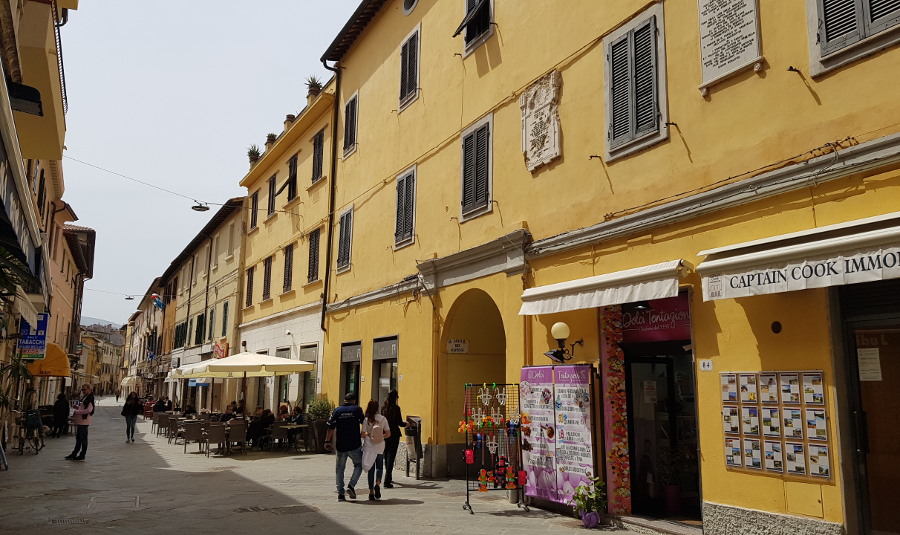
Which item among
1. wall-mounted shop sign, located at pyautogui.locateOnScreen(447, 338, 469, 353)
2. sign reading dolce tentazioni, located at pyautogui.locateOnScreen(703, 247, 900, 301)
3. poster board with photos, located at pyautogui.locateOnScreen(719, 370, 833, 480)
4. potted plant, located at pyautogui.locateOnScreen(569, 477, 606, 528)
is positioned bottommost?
potted plant, located at pyautogui.locateOnScreen(569, 477, 606, 528)

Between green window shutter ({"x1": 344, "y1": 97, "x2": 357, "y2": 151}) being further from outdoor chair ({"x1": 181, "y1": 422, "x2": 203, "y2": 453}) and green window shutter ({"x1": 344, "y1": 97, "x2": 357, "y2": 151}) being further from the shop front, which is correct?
the shop front

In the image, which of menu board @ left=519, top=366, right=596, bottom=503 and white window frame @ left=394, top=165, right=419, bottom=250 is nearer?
menu board @ left=519, top=366, right=596, bottom=503

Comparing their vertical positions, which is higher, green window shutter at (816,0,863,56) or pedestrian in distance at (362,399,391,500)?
green window shutter at (816,0,863,56)

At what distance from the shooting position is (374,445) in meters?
11.1

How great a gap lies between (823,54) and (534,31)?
18.1ft

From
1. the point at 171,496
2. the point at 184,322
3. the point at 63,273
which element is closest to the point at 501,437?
the point at 171,496

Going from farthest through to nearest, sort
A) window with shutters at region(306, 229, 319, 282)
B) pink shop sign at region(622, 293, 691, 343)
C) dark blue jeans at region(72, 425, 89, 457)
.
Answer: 1. window with shutters at region(306, 229, 319, 282)
2. dark blue jeans at region(72, 425, 89, 457)
3. pink shop sign at region(622, 293, 691, 343)

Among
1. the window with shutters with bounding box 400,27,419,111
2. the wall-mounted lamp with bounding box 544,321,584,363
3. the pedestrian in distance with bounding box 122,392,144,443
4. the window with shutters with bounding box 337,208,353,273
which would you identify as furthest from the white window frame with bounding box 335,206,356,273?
the pedestrian in distance with bounding box 122,392,144,443

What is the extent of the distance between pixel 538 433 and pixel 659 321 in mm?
2366

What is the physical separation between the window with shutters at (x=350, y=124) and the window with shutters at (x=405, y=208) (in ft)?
11.8

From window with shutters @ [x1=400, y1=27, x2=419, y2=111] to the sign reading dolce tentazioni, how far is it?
989 cm

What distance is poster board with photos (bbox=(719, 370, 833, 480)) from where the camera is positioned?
648 cm

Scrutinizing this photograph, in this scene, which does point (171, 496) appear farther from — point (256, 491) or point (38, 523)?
point (38, 523)

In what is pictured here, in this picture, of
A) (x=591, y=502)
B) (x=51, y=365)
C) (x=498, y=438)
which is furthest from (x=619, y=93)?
(x=51, y=365)
